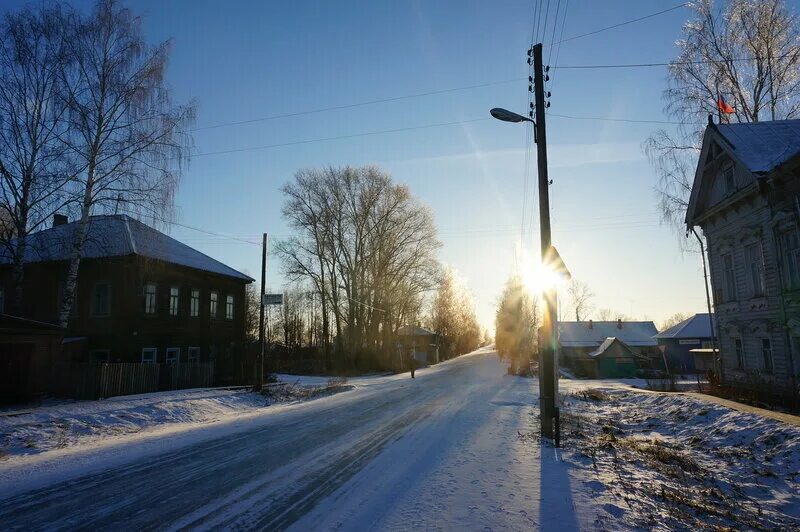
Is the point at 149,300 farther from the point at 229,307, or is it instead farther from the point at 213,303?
the point at 229,307

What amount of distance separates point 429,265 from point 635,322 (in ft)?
118

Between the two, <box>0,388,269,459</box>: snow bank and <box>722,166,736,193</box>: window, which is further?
<box>722,166,736,193</box>: window

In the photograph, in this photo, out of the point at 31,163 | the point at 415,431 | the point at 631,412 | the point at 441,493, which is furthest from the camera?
the point at 31,163

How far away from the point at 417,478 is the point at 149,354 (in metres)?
22.6

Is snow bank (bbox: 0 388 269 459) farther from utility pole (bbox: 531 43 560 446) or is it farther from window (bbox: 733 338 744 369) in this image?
window (bbox: 733 338 744 369)

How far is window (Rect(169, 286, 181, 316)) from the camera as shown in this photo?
87.5 ft

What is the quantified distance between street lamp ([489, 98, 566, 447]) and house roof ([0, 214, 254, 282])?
15.5 meters

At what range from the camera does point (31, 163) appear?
17.7 meters

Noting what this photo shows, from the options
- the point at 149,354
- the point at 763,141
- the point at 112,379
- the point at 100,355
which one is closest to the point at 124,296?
the point at 100,355

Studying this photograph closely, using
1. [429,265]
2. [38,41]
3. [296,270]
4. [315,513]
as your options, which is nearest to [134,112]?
[38,41]

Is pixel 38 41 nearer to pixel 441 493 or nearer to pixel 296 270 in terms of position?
pixel 441 493

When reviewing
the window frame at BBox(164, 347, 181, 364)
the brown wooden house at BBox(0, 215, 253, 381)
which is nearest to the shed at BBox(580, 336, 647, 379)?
the brown wooden house at BBox(0, 215, 253, 381)

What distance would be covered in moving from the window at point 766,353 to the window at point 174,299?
88.0 ft

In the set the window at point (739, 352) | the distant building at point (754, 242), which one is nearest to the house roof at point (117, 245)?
the distant building at point (754, 242)
